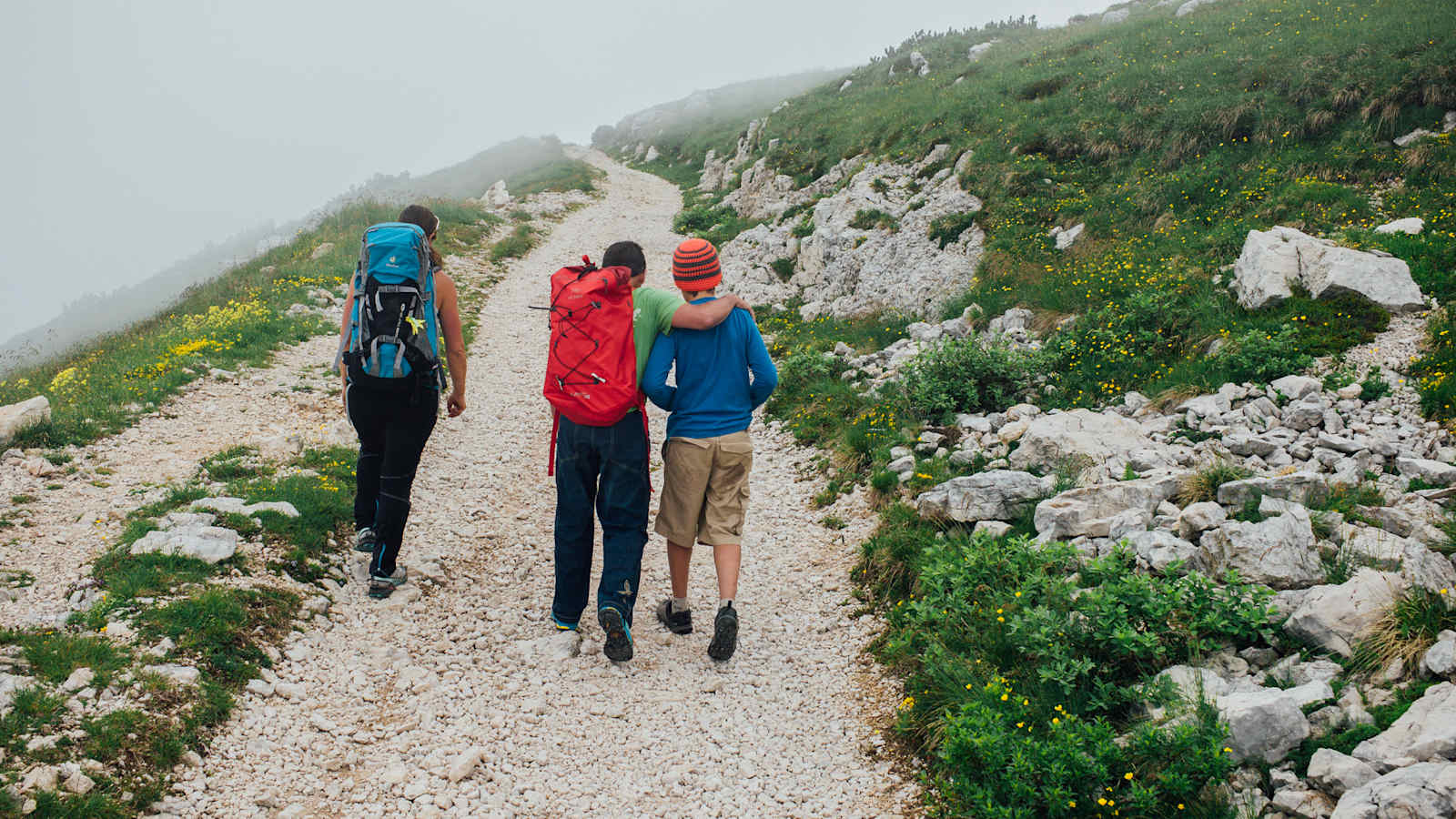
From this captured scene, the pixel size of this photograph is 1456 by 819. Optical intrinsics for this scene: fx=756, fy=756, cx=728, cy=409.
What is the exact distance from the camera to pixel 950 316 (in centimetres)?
1261

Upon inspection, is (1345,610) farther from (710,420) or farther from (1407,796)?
(710,420)

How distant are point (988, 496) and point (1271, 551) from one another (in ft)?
7.64

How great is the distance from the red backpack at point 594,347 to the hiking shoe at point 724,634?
181 centimetres

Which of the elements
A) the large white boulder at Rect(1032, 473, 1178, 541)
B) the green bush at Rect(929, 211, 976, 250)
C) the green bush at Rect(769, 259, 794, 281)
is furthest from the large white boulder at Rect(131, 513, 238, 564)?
the green bush at Rect(769, 259, 794, 281)

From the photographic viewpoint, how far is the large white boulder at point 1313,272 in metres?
8.14

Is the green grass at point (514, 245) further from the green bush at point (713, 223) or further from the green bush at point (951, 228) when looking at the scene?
the green bush at point (951, 228)

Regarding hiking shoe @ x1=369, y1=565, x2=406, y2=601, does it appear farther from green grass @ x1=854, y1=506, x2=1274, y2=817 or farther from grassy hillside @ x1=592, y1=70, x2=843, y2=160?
grassy hillside @ x1=592, y1=70, x2=843, y2=160

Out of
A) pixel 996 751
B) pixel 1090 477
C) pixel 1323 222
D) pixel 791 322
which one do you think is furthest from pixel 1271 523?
pixel 791 322

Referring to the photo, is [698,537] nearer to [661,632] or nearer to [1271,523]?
[661,632]

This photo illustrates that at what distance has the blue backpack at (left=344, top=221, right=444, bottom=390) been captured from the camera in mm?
6098

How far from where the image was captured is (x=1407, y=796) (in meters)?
3.18

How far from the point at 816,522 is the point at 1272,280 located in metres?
6.05

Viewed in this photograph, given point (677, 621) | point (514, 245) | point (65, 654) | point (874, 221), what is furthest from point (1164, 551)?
point (514, 245)

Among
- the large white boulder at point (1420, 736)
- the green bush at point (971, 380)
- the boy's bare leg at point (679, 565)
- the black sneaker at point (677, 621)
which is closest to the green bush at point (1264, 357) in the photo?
the green bush at point (971, 380)
